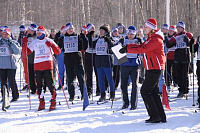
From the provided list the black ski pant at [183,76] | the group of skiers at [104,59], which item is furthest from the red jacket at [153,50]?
the black ski pant at [183,76]

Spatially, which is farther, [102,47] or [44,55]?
[102,47]

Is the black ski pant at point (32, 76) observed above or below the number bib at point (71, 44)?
below

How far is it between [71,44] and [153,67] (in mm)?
3123

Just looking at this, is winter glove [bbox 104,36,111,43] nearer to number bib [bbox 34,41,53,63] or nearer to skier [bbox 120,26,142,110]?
skier [bbox 120,26,142,110]

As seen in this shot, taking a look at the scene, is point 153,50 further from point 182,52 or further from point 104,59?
point 182,52


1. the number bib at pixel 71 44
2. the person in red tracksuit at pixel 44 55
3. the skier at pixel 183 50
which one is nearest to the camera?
the person in red tracksuit at pixel 44 55

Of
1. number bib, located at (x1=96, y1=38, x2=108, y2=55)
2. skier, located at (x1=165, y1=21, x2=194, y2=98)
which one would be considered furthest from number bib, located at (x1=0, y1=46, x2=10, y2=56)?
skier, located at (x1=165, y1=21, x2=194, y2=98)

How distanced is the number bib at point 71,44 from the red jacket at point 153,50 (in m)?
2.77

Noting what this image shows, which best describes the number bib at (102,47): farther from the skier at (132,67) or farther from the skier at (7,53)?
the skier at (7,53)

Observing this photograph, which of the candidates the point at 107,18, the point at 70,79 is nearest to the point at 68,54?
the point at 70,79

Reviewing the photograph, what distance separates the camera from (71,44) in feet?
27.0

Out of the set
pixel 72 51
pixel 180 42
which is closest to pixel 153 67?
pixel 72 51

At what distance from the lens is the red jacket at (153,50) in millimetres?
5605

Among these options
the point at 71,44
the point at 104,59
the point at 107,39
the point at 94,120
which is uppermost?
the point at 107,39
